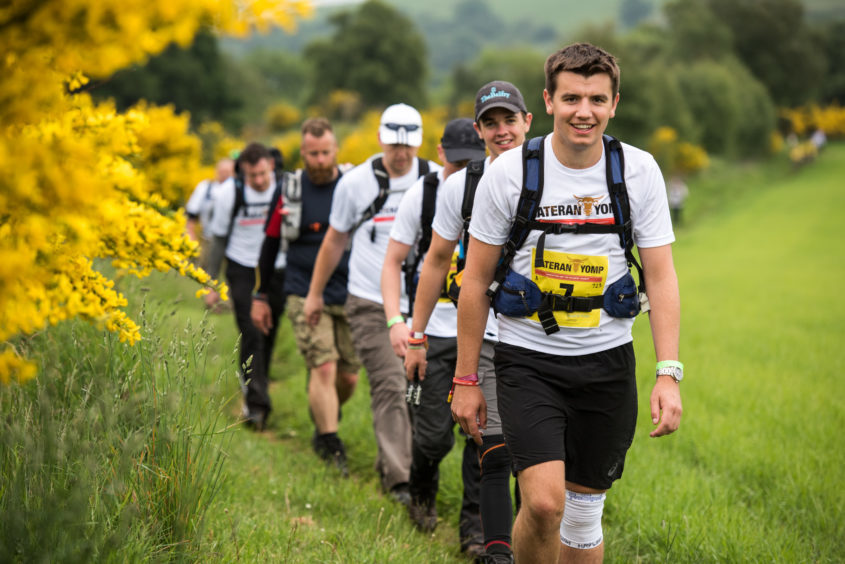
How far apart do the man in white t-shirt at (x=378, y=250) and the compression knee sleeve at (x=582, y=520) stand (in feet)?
7.45

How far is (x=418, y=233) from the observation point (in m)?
5.10

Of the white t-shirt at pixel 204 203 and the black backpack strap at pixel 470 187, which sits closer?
the black backpack strap at pixel 470 187

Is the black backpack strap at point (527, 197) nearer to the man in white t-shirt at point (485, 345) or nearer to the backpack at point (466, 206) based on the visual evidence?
the backpack at point (466, 206)

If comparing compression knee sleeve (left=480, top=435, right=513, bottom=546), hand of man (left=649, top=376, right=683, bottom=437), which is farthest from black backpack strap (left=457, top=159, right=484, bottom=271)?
hand of man (left=649, top=376, right=683, bottom=437)

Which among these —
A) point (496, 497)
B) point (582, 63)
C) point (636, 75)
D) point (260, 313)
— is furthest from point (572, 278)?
point (636, 75)

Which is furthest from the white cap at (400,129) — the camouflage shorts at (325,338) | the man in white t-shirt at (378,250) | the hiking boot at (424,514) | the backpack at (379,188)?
the hiking boot at (424,514)

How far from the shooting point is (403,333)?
491 cm

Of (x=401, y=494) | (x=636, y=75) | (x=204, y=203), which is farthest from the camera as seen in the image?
(x=636, y=75)

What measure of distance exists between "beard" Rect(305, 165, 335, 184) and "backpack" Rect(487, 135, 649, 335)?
357cm

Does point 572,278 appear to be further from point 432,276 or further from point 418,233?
point 418,233

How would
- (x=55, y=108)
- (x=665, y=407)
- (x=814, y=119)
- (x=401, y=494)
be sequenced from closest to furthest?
(x=55, y=108), (x=665, y=407), (x=401, y=494), (x=814, y=119)

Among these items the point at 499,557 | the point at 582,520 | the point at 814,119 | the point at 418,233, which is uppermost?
the point at 814,119

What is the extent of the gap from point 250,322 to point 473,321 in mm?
4831

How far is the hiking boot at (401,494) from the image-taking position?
5.52m
